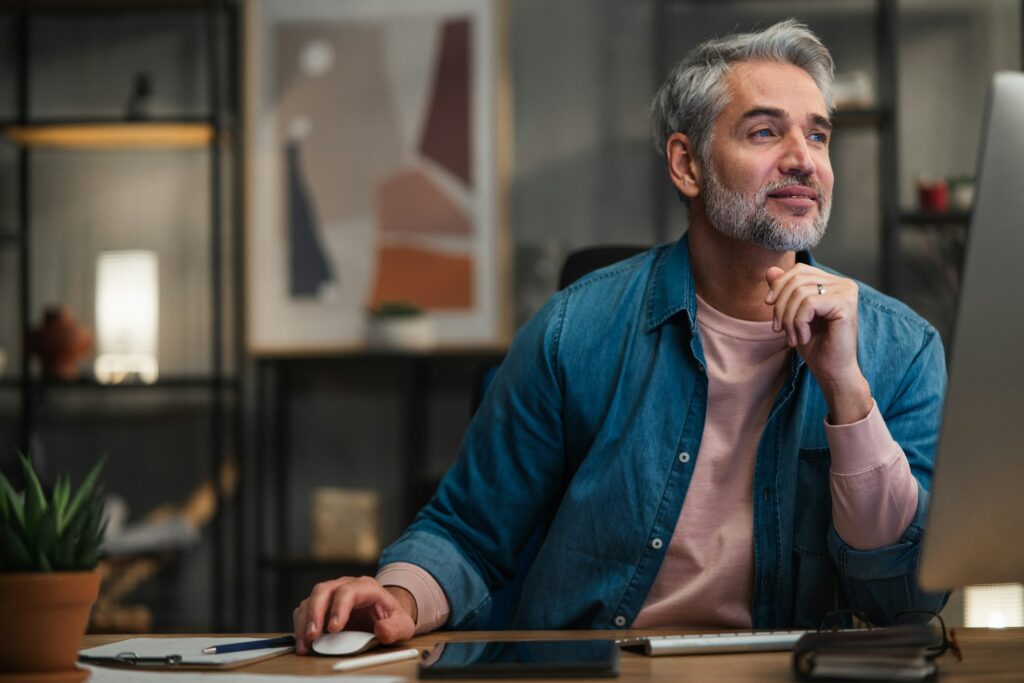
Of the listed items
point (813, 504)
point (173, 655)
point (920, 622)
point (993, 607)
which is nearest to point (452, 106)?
point (993, 607)

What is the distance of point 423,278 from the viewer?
12.0 ft

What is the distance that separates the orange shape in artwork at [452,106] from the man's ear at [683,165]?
200 centimetres

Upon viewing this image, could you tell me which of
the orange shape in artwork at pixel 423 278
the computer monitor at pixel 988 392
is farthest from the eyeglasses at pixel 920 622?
the orange shape in artwork at pixel 423 278

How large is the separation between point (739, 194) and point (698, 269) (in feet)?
0.38

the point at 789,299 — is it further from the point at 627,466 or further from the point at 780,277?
the point at 627,466

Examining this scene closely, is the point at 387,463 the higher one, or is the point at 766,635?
the point at 766,635

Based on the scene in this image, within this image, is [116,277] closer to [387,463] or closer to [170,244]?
[170,244]

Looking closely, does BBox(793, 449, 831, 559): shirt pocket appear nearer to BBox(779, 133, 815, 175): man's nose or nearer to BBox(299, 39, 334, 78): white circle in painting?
BBox(779, 133, 815, 175): man's nose

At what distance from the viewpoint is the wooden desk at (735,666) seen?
37.7 inches

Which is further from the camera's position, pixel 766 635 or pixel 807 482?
pixel 807 482

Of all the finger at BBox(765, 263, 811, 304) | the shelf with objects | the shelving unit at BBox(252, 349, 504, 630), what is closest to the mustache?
the finger at BBox(765, 263, 811, 304)

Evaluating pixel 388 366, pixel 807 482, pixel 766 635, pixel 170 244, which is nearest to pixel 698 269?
pixel 807 482

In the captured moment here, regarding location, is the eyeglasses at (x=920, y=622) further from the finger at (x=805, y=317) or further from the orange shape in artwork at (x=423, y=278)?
the orange shape in artwork at (x=423, y=278)

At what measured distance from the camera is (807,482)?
1396mm
